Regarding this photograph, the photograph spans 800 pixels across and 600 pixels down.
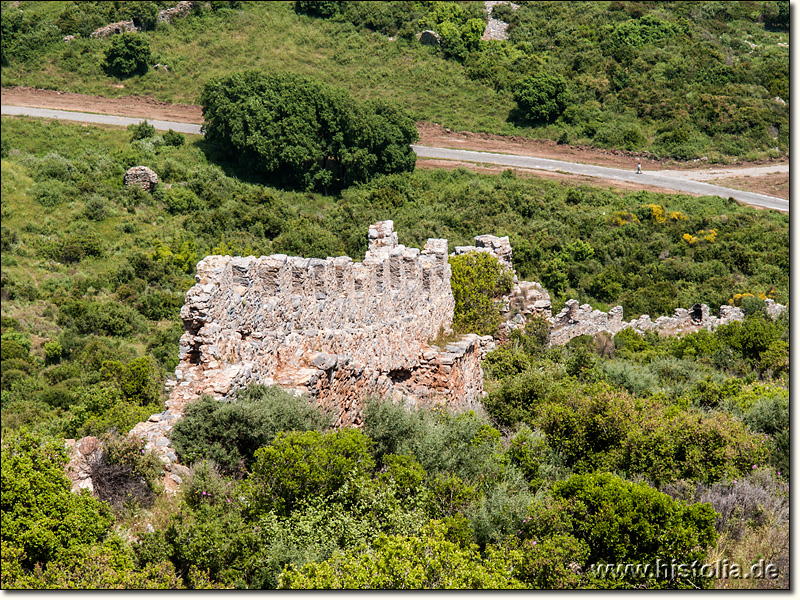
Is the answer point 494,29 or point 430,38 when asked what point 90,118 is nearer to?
point 430,38

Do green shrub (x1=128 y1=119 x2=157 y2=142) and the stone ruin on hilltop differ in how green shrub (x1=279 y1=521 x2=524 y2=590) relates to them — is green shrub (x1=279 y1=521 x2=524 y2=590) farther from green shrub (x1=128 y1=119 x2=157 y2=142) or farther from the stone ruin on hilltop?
green shrub (x1=128 y1=119 x2=157 y2=142)

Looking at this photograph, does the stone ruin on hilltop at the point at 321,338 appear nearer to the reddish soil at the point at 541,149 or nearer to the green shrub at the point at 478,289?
the green shrub at the point at 478,289

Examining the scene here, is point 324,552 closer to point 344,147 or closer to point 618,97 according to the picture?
point 344,147

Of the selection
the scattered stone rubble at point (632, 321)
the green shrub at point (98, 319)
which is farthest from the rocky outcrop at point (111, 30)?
the scattered stone rubble at point (632, 321)

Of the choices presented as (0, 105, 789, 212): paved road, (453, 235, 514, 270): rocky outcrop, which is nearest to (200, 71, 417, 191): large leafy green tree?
(0, 105, 789, 212): paved road

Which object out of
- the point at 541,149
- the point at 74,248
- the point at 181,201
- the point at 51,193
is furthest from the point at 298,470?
the point at 541,149
